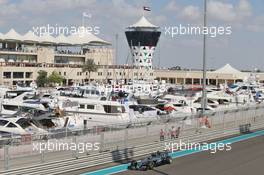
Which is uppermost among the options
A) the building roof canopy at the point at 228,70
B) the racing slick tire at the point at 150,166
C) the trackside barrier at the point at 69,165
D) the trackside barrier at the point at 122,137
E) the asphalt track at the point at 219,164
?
the building roof canopy at the point at 228,70

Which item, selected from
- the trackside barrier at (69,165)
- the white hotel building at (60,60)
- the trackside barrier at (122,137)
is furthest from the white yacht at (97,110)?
the white hotel building at (60,60)

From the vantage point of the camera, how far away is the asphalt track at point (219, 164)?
17.7 m

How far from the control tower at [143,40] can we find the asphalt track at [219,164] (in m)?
128

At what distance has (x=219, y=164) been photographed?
19.5 metres

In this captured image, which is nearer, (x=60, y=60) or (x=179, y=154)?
(x=179, y=154)

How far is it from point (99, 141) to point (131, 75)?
300 feet

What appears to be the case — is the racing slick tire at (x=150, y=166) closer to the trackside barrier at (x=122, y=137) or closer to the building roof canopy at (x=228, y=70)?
the trackside barrier at (x=122, y=137)

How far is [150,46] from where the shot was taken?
154 m

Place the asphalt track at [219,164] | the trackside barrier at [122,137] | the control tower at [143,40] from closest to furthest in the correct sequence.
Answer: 1. the trackside barrier at [122,137]
2. the asphalt track at [219,164]
3. the control tower at [143,40]

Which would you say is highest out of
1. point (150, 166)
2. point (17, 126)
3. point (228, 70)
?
point (228, 70)

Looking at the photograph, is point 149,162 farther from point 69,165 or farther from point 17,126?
point 17,126

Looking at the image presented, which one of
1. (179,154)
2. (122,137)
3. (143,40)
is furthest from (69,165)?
(143,40)

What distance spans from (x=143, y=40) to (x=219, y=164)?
134 metres

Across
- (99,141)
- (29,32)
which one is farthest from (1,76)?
(99,141)
